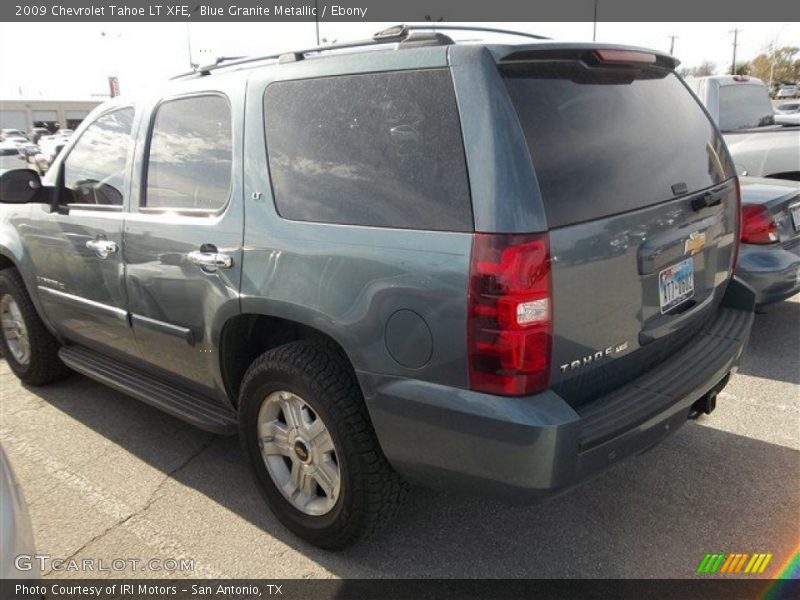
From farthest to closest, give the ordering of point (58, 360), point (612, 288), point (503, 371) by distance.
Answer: point (58, 360), point (612, 288), point (503, 371)

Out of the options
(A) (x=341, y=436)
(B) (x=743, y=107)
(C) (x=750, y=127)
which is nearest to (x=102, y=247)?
(A) (x=341, y=436)

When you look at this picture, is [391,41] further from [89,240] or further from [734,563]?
[734,563]

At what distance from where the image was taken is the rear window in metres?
2.05

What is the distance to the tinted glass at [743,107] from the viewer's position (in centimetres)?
759

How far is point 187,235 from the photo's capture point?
9.43 feet

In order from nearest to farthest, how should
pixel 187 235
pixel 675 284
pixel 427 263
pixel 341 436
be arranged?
pixel 427 263, pixel 341 436, pixel 675 284, pixel 187 235

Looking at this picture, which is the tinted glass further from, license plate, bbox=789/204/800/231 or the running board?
the running board

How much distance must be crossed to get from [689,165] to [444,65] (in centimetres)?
125

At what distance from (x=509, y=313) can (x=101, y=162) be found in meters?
2.80

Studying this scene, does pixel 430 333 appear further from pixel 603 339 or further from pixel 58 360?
pixel 58 360

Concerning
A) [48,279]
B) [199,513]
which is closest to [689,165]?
[199,513]

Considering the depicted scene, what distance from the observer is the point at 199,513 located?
299cm

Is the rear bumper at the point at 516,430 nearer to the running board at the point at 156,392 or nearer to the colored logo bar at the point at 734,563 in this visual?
the colored logo bar at the point at 734,563

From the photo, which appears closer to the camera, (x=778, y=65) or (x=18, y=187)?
(x=18, y=187)
